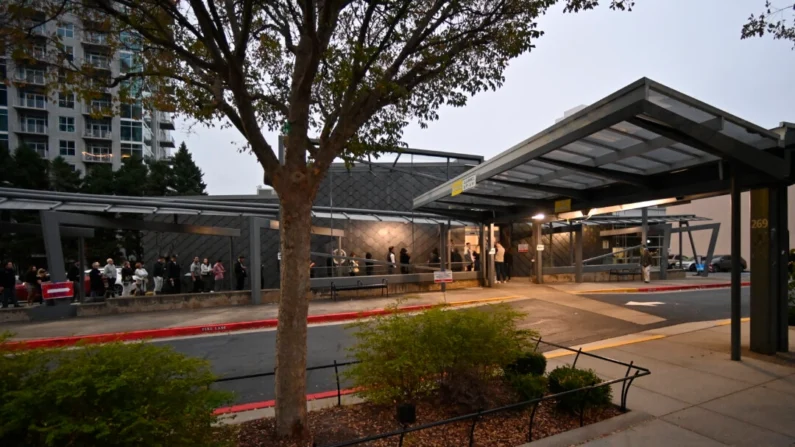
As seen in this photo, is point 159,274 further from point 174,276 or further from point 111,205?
point 111,205

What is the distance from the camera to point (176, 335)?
385 inches

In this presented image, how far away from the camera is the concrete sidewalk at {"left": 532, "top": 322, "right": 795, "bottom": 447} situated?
4020mm

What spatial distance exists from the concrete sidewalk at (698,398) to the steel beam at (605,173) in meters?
3.53

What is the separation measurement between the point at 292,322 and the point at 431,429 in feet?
Result: 6.00

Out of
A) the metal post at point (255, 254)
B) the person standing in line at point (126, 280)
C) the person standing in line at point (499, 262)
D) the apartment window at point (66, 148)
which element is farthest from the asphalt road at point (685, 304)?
the apartment window at point (66, 148)

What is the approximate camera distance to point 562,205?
1276 cm

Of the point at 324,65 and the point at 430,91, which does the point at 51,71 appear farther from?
the point at 430,91

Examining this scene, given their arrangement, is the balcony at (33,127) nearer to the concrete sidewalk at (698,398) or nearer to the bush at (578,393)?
the concrete sidewalk at (698,398)

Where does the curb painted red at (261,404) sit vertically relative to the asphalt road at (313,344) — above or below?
above

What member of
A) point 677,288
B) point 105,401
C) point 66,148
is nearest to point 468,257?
point 677,288

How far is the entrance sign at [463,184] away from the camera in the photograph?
10430 mm

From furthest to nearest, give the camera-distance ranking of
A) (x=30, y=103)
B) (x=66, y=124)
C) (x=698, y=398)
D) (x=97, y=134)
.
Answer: (x=97, y=134) < (x=66, y=124) < (x=30, y=103) < (x=698, y=398)

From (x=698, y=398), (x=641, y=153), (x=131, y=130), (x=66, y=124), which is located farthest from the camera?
(x=131, y=130)

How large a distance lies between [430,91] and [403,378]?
15.2 ft
